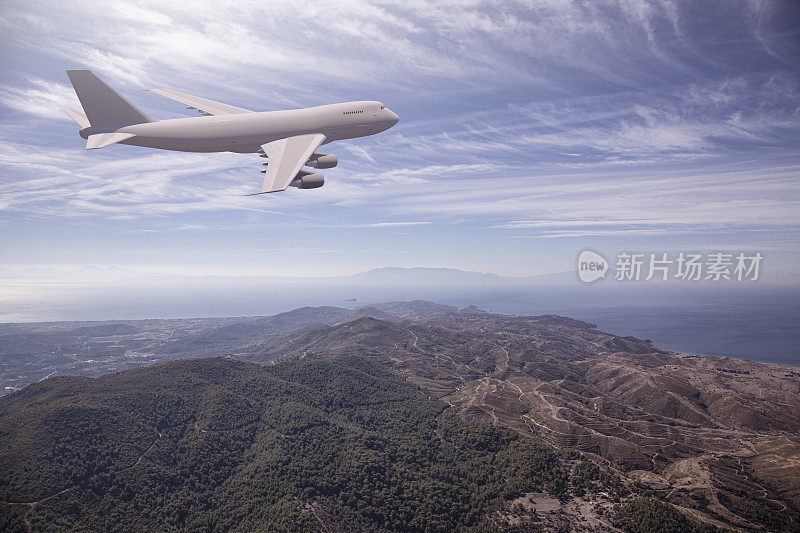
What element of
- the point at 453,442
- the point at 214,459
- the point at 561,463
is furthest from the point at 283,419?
the point at 561,463

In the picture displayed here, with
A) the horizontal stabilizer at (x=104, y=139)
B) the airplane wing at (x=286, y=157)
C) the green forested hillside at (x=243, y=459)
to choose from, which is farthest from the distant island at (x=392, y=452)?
the airplane wing at (x=286, y=157)

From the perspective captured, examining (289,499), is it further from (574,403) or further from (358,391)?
(574,403)

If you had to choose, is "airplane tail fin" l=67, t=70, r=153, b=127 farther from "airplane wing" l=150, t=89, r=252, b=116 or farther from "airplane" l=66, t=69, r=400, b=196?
"airplane wing" l=150, t=89, r=252, b=116

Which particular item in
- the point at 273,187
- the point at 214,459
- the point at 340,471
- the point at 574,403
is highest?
the point at 273,187

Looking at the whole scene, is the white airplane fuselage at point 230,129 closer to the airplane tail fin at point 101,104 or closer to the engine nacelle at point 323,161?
the airplane tail fin at point 101,104

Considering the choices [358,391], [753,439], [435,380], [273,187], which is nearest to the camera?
[273,187]

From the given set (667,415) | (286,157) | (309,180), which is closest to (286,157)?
(286,157)
